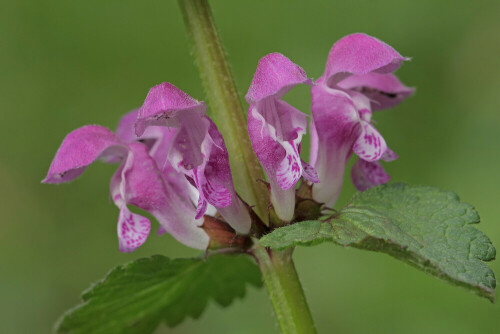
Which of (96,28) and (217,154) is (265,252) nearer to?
(217,154)

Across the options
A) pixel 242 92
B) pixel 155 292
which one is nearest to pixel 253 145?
pixel 155 292

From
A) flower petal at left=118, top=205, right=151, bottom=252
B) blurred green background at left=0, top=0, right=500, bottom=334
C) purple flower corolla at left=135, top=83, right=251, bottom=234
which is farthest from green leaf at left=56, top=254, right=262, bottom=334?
blurred green background at left=0, top=0, right=500, bottom=334

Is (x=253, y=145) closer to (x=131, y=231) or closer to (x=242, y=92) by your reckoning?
(x=131, y=231)

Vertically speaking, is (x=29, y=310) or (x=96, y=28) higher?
(x=96, y=28)

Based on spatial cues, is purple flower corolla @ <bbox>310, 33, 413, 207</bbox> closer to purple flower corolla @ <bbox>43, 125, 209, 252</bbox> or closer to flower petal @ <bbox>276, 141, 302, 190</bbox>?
flower petal @ <bbox>276, 141, 302, 190</bbox>

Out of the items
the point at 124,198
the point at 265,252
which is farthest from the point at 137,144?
the point at 265,252

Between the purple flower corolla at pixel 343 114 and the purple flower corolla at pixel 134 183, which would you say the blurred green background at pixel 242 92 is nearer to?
the purple flower corolla at pixel 343 114

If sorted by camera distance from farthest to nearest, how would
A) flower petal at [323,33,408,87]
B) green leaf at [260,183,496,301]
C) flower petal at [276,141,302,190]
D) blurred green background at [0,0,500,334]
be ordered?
blurred green background at [0,0,500,334] → flower petal at [323,33,408,87] → flower petal at [276,141,302,190] → green leaf at [260,183,496,301]
